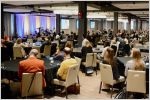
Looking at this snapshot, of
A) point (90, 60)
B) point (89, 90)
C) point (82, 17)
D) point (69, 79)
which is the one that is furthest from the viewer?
point (82, 17)

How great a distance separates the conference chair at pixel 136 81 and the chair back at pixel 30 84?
1595 mm

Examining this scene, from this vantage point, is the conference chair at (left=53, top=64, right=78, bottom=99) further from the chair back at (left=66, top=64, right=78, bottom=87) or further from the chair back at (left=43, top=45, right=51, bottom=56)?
the chair back at (left=43, top=45, right=51, bottom=56)

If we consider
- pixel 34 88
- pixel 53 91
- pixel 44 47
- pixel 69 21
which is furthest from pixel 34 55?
Answer: pixel 69 21

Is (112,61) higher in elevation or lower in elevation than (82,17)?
lower

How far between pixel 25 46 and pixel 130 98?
6659 millimetres

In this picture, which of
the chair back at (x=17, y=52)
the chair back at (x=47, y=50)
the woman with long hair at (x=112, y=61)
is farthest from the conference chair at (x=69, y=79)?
the chair back at (x=47, y=50)

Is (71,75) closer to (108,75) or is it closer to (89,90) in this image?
(108,75)

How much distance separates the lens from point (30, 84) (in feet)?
16.9

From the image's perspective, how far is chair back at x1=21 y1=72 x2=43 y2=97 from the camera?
508 centimetres

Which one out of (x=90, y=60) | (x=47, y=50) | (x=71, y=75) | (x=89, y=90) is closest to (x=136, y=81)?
(x=71, y=75)

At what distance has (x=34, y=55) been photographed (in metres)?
5.51

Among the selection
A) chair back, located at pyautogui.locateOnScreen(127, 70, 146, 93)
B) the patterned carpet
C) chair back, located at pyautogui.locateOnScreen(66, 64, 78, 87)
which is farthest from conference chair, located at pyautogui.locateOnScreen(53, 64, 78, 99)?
chair back, located at pyautogui.locateOnScreen(127, 70, 146, 93)

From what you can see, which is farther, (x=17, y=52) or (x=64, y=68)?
(x=17, y=52)

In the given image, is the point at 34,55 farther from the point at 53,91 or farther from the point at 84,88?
the point at 84,88
